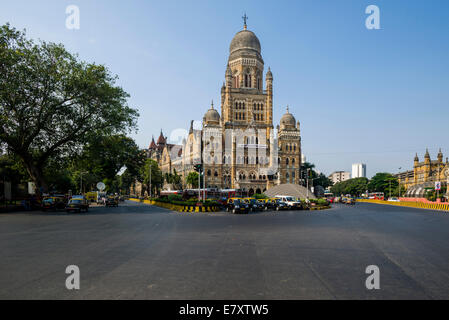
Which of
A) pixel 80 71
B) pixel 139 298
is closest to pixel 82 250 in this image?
pixel 139 298

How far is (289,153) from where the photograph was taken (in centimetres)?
8919


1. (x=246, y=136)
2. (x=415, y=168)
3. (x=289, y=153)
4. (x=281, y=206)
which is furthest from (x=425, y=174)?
(x=281, y=206)

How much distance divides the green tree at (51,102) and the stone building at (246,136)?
45.7 metres

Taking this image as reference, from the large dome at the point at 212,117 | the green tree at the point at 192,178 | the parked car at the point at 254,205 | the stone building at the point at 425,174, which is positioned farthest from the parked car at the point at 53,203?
the stone building at the point at 425,174

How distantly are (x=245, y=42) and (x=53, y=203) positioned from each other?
69652 millimetres

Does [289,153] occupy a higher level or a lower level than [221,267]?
higher

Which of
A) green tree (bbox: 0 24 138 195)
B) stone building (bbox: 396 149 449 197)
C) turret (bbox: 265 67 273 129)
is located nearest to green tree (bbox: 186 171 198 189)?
turret (bbox: 265 67 273 129)

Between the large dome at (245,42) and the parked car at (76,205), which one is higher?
the large dome at (245,42)

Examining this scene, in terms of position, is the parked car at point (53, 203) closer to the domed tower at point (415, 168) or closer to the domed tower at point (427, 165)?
the domed tower at point (427, 165)

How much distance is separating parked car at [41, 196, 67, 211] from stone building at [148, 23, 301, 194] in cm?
4907

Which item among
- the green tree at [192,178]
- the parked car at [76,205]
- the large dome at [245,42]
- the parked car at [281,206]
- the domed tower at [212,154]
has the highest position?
the large dome at [245,42]

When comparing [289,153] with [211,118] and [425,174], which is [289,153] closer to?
[211,118]

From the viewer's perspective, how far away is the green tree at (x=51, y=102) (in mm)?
31109

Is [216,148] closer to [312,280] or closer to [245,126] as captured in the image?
[245,126]
